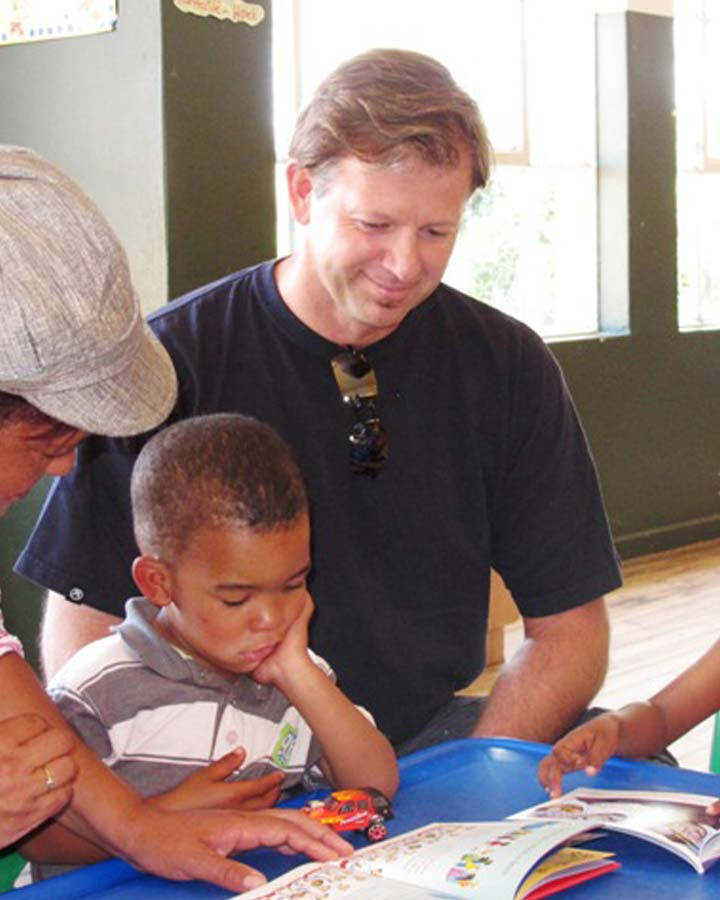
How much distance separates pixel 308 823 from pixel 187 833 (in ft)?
0.41

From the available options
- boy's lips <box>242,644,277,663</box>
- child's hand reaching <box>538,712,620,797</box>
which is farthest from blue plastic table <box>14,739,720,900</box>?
boy's lips <box>242,644,277,663</box>

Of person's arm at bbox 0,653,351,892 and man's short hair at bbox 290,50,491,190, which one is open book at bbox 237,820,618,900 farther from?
man's short hair at bbox 290,50,491,190

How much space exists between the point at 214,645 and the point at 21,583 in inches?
84.7

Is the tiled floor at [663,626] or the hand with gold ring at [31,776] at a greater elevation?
the hand with gold ring at [31,776]

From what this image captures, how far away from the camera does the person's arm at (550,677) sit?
2.13 metres

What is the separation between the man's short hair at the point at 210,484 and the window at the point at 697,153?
5620mm

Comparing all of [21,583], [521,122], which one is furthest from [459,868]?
[521,122]

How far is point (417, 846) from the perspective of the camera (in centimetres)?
145

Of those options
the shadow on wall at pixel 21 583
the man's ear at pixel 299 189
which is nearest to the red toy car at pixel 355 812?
the man's ear at pixel 299 189

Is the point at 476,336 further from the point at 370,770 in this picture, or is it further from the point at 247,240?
the point at 247,240

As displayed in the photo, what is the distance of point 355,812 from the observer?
60.4 inches

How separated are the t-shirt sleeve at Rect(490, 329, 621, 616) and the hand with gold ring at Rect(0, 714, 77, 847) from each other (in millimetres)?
1022

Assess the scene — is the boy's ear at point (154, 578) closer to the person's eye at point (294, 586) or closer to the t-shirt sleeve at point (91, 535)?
the person's eye at point (294, 586)

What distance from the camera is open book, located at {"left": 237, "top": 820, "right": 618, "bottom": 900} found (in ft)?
4.33
